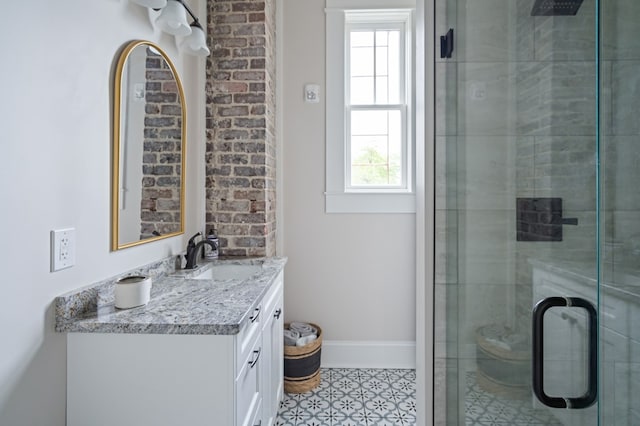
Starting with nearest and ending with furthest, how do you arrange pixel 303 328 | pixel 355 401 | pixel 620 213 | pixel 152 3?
pixel 620 213 → pixel 152 3 → pixel 355 401 → pixel 303 328

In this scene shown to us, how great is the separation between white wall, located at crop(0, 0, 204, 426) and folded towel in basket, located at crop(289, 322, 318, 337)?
54.0 inches

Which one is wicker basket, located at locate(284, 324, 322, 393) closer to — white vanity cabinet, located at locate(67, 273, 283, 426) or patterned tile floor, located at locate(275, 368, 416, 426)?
patterned tile floor, located at locate(275, 368, 416, 426)

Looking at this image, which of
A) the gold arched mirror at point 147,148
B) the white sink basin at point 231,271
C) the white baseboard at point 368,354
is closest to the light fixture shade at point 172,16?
the gold arched mirror at point 147,148

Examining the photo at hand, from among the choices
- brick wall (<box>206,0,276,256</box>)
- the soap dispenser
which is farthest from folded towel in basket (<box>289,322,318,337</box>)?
the soap dispenser

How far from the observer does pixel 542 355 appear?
2.63ft

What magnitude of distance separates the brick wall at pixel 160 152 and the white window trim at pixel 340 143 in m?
1.15

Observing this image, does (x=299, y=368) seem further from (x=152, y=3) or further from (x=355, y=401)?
(x=152, y=3)

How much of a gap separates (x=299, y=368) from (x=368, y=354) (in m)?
0.65

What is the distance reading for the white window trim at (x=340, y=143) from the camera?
8.44 feet

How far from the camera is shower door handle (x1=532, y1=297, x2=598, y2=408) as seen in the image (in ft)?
2.52

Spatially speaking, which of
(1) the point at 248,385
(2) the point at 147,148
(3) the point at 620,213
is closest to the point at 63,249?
(2) the point at 147,148

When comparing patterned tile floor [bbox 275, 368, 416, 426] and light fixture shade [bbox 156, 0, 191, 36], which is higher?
light fixture shade [bbox 156, 0, 191, 36]

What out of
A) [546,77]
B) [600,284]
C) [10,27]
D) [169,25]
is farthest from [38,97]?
[600,284]

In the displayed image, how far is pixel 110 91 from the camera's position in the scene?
4.30 feet
